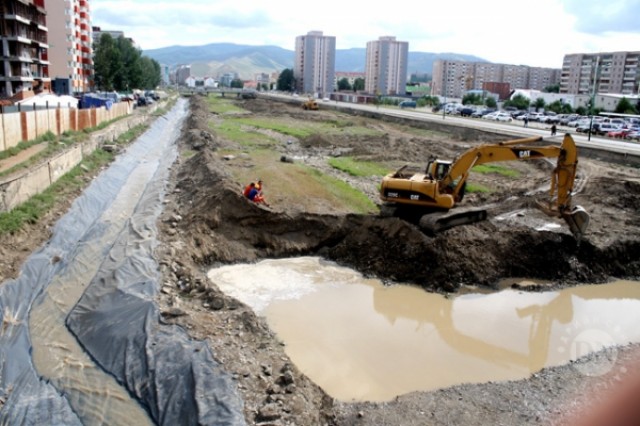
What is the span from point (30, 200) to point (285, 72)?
17065 centimetres

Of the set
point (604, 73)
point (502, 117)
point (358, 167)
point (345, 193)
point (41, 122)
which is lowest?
point (345, 193)

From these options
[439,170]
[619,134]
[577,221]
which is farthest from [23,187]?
[619,134]

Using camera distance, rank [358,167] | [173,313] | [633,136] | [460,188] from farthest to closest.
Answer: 1. [633,136]
2. [358,167]
3. [460,188]
4. [173,313]

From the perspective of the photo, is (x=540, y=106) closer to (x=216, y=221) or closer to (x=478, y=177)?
(x=478, y=177)

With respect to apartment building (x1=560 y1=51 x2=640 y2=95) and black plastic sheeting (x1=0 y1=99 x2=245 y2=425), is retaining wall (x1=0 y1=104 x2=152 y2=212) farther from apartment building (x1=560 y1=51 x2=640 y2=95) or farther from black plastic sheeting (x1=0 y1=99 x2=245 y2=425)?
apartment building (x1=560 y1=51 x2=640 y2=95)

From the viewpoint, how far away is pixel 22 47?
61969mm

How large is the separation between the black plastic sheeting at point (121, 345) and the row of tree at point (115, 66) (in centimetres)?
7469

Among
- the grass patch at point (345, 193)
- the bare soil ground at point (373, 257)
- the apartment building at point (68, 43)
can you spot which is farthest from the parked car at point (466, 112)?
the grass patch at point (345, 193)

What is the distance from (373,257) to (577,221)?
6175 mm

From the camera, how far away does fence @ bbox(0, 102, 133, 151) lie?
26453mm

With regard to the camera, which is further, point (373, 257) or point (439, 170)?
point (439, 170)

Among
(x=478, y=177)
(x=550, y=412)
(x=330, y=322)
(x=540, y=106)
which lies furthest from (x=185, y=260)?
(x=540, y=106)

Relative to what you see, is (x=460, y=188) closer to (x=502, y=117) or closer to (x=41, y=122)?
(x=41, y=122)

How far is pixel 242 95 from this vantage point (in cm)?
11956
